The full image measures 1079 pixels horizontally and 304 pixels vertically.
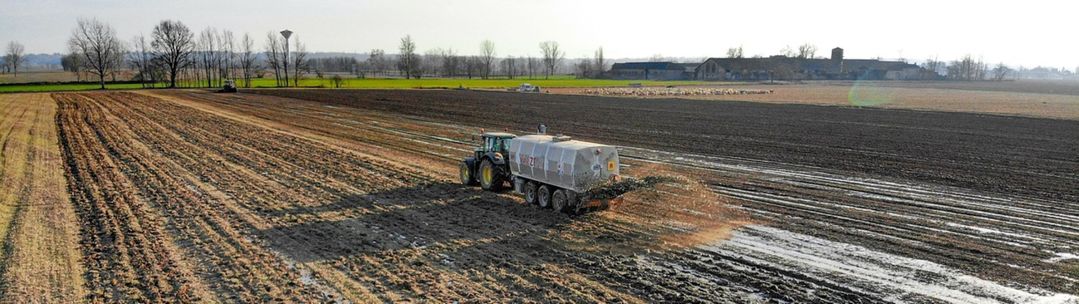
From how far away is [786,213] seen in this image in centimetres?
1703

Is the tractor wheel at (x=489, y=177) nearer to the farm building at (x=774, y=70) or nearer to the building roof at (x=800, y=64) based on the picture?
the farm building at (x=774, y=70)

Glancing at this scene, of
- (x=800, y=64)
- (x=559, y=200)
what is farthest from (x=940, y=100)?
(x=800, y=64)

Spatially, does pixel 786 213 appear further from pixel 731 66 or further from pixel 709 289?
pixel 731 66

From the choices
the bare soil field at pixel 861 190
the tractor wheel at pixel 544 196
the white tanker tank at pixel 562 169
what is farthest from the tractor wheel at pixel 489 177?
the bare soil field at pixel 861 190

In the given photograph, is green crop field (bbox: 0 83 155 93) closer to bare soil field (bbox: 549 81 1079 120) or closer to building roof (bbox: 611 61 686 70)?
bare soil field (bbox: 549 81 1079 120)

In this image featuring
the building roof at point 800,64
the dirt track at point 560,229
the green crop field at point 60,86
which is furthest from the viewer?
the building roof at point 800,64

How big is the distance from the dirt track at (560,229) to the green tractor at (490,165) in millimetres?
550

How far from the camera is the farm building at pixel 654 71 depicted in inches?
6058

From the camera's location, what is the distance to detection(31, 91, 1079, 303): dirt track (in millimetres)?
11508

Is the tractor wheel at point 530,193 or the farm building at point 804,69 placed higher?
the farm building at point 804,69

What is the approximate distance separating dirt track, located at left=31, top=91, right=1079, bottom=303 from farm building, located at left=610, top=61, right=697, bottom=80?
126 meters

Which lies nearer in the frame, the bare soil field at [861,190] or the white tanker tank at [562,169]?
the bare soil field at [861,190]

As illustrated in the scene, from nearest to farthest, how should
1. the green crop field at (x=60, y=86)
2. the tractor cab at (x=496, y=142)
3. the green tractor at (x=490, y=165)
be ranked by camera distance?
1. the green tractor at (x=490, y=165)
2. the tractor cab at (x=496, y=142)
3. the green crop field at (x=60, y=86)

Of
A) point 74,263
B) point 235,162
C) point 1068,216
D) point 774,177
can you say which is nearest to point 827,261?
point 1068,216
